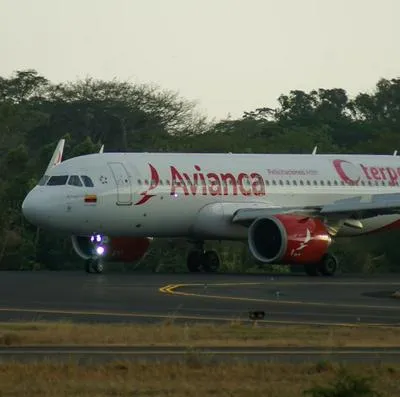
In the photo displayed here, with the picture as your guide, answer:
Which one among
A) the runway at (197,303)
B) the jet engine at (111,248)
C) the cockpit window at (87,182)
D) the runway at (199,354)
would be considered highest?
the cockpit window at (87,182)

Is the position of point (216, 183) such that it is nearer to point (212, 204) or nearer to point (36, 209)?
point (212, 204)

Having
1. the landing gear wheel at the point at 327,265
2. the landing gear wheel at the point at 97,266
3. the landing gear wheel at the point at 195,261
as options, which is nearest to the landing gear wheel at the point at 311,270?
the landing gear wheel at the point at 327,265

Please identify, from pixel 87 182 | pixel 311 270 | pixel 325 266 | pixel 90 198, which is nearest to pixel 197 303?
pixel 90 198

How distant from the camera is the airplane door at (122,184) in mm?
47594

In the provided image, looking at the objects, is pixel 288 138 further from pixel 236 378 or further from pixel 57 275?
pixel 236 378

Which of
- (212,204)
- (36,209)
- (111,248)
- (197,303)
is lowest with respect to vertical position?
(197,303)

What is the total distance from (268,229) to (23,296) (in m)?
13.1

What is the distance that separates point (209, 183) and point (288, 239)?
398 cm

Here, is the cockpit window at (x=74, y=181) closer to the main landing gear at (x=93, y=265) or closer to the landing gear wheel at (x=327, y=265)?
the main landing gear at (x=93, y=265)

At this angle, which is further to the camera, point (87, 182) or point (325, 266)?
point (325, 266)

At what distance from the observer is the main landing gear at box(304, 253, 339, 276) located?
49.0 metres

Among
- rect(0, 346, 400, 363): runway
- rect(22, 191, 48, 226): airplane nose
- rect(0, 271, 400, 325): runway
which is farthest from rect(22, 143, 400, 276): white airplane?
rect(0, 346, 400, 363): runway

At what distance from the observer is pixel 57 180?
47.6m

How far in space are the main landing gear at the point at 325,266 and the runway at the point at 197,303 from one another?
0.66 m
